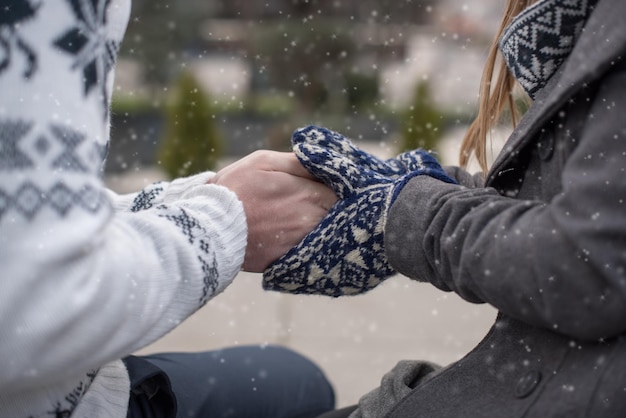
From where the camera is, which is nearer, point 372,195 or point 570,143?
point 570,143

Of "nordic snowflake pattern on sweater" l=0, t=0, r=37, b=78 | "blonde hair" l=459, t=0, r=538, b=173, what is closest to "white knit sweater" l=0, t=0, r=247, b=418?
"nordic snowflake pattern on sweater" l=0, t=0, r=37, b=78

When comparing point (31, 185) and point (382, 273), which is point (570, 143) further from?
point (31, 185)

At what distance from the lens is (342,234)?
4.78ft

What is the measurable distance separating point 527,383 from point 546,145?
0.35m

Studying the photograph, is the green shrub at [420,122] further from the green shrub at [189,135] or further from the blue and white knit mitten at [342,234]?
the blue and white knit mitten at [342,234]

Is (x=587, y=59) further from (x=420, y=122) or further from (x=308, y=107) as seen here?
(x=308, y=107)

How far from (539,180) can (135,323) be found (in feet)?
2.09

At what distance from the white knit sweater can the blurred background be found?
93cm

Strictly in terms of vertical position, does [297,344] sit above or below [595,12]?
below

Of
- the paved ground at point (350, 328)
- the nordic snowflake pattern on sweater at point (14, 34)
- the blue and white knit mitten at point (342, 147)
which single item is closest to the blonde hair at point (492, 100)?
the blue and white knit mitten at point (342, 147)

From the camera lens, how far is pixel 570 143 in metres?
1.14

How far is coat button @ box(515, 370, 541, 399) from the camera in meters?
1.16

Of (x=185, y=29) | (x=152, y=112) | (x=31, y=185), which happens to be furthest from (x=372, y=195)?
(x=185, y=29)

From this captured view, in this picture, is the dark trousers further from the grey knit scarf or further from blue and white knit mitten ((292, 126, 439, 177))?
the grey knit scarf
